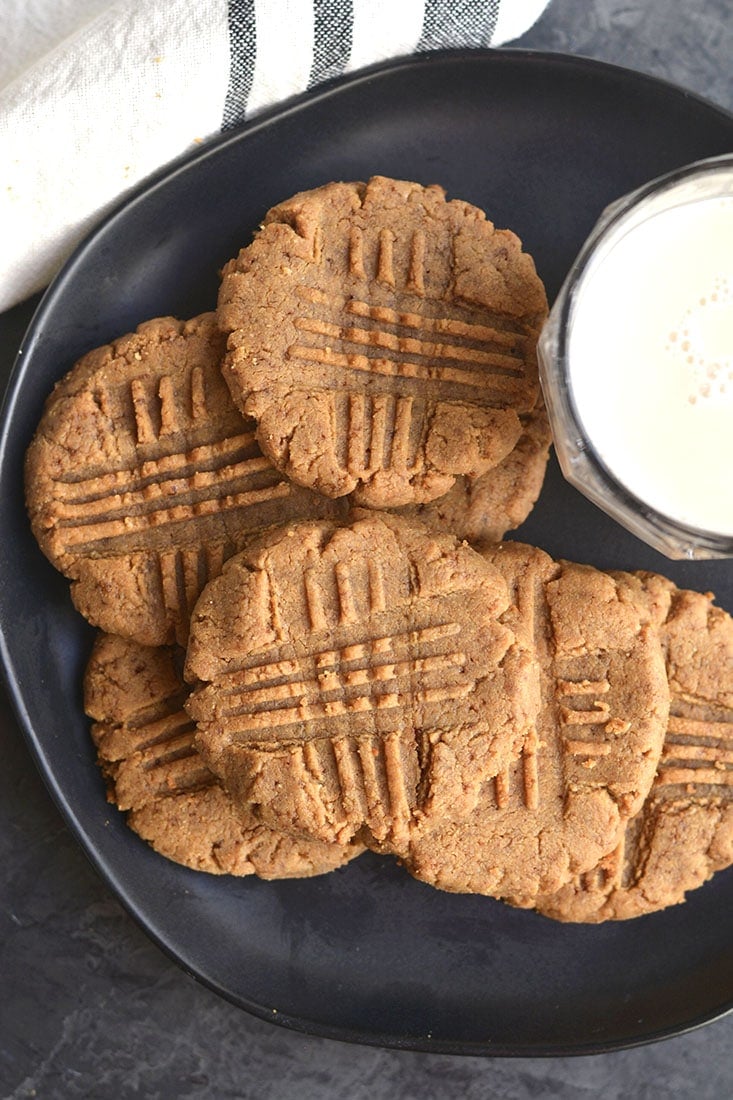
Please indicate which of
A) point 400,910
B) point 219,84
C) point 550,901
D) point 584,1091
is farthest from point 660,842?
point 219,84

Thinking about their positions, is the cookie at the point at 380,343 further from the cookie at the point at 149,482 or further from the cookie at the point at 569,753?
the cookie at the point at 569,753

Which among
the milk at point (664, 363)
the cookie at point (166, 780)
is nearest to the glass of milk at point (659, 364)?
the milk at point (664, 363)

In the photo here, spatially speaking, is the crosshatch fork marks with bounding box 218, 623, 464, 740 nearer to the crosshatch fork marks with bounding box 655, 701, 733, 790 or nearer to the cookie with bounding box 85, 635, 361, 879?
the cookie with bounding box 85, 635, 361, 879

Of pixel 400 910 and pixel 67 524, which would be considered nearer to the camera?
pixel 67 524

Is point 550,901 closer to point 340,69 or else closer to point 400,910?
point 400,910

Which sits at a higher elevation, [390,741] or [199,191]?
[199,191]
